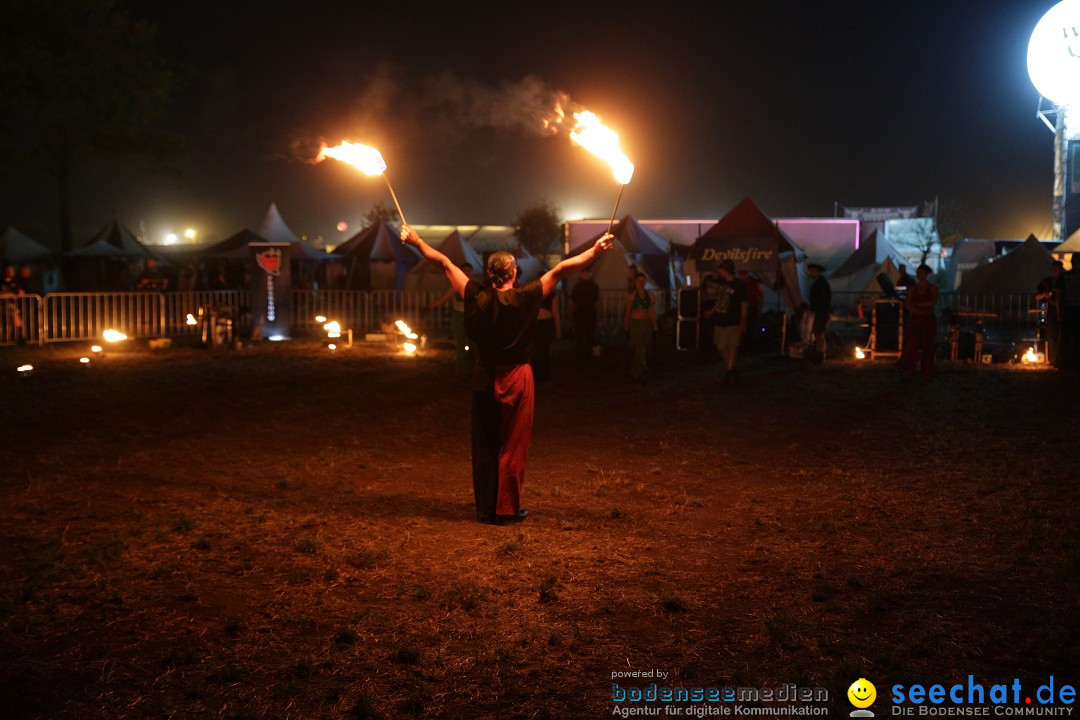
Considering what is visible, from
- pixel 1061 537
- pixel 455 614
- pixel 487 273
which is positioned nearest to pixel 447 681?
pixel 455 614

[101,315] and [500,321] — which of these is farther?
[101,315]

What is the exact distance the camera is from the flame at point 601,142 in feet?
23.9

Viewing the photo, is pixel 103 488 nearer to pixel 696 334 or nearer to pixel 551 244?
pixel 696 334

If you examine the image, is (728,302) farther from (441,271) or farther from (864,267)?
(864,267)

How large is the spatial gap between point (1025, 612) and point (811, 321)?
1543 cm

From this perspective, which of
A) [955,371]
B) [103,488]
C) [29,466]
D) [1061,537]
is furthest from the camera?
[955,371]

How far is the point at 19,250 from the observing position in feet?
103

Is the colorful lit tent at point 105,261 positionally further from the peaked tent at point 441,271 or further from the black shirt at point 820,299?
the black shirt at point 820,299

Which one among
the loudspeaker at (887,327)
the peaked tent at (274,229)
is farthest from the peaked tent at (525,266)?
the loudspeaker at (887,327)

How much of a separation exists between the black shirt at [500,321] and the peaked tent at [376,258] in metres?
29.7

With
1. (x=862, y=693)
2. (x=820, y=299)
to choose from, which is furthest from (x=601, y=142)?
(x=820, y=299)

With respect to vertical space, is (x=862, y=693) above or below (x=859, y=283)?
below

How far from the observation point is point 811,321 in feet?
64.9

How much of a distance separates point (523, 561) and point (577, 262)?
2243 mm
